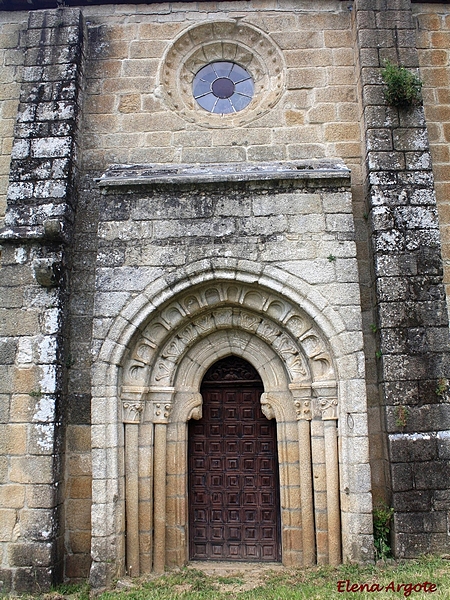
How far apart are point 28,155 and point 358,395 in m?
4.10

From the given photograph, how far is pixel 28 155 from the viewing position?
17.4ft

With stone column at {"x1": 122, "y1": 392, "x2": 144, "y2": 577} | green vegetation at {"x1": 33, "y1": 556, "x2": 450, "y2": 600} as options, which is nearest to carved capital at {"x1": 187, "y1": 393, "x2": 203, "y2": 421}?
stone column at {"x1": 122, "y1": 392, "x2": 144, "y2": 577}

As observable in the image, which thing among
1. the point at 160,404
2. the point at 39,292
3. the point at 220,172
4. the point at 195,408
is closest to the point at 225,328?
the point at 195,408

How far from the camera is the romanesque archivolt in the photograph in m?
4.91

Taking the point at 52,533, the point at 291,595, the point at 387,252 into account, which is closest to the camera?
the point at 291,595

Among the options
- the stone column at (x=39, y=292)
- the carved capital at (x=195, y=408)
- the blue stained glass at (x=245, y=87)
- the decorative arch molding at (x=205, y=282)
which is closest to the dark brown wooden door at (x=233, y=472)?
the carved capital at (x=195, y=408)

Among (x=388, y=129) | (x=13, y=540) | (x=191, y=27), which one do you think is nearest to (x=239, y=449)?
(x=13, y=540)

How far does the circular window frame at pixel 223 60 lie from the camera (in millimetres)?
5672

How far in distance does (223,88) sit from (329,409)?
381 cm

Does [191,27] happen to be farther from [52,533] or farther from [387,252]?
[52,533]

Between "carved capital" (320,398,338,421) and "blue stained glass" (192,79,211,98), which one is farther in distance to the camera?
"blue stained glass" (192,79,211,98)

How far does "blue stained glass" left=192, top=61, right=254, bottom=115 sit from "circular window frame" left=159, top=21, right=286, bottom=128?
0.06 meters

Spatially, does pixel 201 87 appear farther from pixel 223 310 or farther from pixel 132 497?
pixel 132 497

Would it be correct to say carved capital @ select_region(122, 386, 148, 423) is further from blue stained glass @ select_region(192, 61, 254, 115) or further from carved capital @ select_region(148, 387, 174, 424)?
blue stained glass @ select_region(192, 61, 254, 115)
